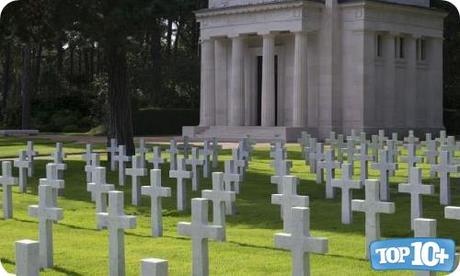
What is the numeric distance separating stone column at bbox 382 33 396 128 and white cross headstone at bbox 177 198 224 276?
113 feet

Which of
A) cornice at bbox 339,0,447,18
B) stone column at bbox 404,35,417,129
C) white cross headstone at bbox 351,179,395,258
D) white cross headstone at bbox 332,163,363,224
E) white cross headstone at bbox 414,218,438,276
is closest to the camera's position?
white cross headstone at bbox 414,218,438,276

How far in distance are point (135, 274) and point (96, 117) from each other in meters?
45.2

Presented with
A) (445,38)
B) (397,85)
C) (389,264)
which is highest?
(445,38)

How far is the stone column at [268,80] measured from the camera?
132 feet

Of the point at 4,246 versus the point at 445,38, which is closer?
the point at 4,246

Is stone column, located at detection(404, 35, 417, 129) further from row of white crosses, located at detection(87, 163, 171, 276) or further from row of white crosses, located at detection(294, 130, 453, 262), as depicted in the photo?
row of white crosses, located at detection(87, 163, 171, 276)

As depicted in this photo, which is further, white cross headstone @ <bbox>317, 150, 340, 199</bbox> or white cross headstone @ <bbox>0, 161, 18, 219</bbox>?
white cross headstone @ <bbox>317, 150, 340, 199</bbox>

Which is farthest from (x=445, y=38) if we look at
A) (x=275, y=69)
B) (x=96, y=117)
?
(x=96, y=117)

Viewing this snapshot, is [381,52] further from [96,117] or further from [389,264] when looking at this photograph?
[389,264]

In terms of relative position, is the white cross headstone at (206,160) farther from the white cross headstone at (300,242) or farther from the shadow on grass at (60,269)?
the white cross headstone at (300,242)

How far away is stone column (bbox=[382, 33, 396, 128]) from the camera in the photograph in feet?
132

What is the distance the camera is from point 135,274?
304 inches

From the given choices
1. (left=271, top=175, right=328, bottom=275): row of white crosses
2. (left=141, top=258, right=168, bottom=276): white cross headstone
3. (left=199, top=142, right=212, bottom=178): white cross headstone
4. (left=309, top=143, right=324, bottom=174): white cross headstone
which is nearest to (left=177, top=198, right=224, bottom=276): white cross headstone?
(left=271, top=175, right=328, bottom=275): row of white crosses

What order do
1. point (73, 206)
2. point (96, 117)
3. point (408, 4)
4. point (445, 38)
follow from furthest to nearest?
point (96, 117) < point (445, 38) < point (408, 4) < point (73, 206)
